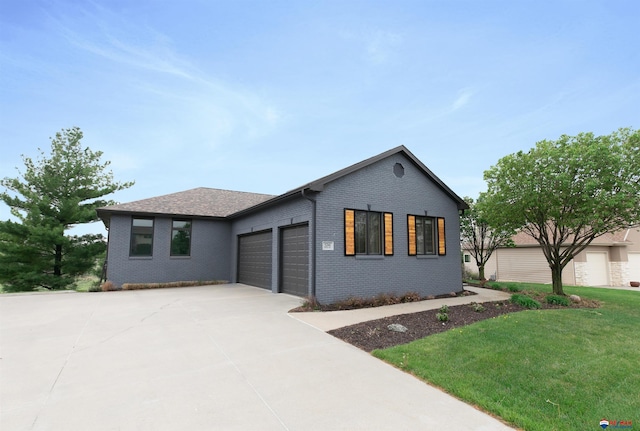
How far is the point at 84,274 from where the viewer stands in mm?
19172

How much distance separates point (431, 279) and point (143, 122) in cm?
1531

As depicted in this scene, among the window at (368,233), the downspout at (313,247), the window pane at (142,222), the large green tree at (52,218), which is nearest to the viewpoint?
the downspout at (313,247)

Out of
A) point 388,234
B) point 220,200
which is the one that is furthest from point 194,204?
point 388,234

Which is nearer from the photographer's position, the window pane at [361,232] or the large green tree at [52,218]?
the window pane at [361,232]

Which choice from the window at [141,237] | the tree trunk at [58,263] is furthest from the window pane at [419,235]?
the tree trunk at [58,263]

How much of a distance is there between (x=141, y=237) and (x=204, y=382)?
41.7 ft

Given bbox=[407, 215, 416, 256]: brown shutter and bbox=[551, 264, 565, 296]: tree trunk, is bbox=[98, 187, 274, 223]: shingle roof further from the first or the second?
bbox=[551, 264, 565, 296]: tree trunk

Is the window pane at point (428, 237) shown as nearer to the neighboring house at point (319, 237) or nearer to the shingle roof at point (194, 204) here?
the neighboring house at point (319, 237)

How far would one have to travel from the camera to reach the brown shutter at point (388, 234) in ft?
35.3

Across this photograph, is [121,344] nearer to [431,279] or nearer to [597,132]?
[431,279]

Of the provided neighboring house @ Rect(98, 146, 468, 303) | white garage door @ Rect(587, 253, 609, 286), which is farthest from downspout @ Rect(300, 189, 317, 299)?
white garage door @ Rect(587, 253, 609, 286)

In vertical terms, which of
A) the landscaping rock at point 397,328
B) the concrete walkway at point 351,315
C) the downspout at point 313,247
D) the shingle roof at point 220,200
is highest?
the shingle roof at point 220,200

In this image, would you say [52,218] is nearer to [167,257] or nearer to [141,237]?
[141,237]

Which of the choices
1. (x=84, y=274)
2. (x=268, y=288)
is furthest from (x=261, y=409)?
(x=84, y=274)
